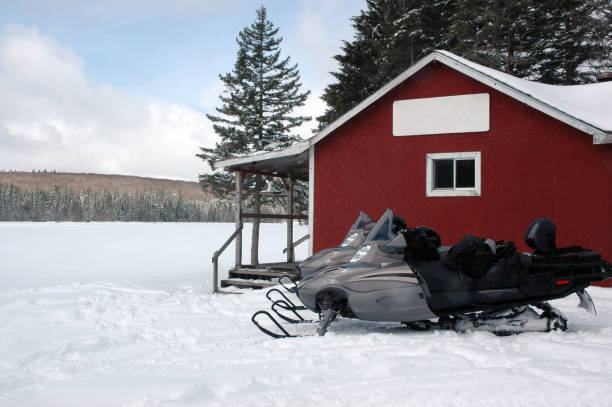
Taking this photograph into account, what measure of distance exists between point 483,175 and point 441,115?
1289 millimetres

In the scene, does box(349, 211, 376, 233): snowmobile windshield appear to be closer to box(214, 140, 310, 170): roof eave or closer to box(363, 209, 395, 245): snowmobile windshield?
box(363, 209, 395, 245): snowmobile windshield

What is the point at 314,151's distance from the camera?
406 inches

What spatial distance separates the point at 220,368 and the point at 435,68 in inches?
283

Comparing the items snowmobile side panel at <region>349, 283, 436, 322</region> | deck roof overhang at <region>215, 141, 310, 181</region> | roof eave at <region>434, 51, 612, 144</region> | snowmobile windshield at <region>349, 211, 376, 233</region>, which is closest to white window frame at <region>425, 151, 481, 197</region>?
roof eave at <region>434, 51, 612, 144</region>

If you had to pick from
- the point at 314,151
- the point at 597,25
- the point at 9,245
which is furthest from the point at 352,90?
the point at 9,245

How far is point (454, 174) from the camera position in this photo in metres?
9.12

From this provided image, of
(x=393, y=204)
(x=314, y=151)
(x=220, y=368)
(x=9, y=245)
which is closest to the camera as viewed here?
(x=220, y=368)

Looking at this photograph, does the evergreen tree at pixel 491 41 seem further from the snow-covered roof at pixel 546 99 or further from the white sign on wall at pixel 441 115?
the white sign on wall at pixel 441 115

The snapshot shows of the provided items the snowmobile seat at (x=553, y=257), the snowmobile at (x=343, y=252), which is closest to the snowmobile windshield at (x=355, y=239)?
the snowmobile at (x=343, y=252)

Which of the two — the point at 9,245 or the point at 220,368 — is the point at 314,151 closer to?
the point at 220,368

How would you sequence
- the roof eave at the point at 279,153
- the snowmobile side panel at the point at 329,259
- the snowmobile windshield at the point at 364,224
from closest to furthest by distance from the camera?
the snowmobile side panel at the point at 329,259 → the snowmobile windshield at the point at 364,224 → the roof eave at the point at 279,153

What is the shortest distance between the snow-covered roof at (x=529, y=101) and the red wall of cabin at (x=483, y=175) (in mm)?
160

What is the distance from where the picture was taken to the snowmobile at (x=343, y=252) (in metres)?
6.50

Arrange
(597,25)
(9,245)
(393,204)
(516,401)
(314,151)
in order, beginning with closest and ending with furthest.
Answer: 1. (516,401)
2. (393,204)
3. (314,151)
4. (597,25)
5. (9,245)
